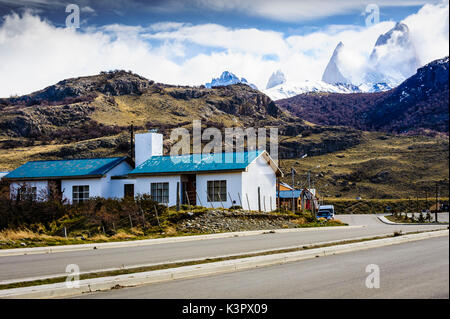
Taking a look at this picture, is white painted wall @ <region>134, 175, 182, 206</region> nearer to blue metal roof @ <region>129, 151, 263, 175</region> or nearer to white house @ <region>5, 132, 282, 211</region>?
white house @ <region>5, 132, 282, 211</region>

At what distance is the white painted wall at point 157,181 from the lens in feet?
120

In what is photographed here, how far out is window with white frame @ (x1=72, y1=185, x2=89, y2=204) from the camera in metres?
38.4

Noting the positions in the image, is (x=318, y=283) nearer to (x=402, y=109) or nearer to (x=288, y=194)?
(x=288, y=194)

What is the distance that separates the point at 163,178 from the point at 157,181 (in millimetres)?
522

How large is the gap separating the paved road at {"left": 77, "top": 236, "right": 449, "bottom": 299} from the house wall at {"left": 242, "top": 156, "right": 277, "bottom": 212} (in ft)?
75.9

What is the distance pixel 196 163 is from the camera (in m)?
37.2

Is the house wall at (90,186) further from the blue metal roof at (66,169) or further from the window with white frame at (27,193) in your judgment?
the window with white frame at (27,193)

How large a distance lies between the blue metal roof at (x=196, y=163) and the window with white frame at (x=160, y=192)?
111 centimetres

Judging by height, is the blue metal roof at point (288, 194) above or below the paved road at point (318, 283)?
below

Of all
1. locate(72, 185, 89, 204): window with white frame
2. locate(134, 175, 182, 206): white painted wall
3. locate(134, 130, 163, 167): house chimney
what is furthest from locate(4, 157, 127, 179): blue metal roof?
locate(134, 175, 182, 206): white painted wall

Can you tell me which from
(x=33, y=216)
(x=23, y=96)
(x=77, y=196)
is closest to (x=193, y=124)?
(x=23, y=96)

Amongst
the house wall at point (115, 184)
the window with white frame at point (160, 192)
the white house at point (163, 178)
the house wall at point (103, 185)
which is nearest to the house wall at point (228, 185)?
the white house at point (163, 178)

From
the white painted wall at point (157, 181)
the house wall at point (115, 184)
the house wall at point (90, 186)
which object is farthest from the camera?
the house wall at point (115, 184)
